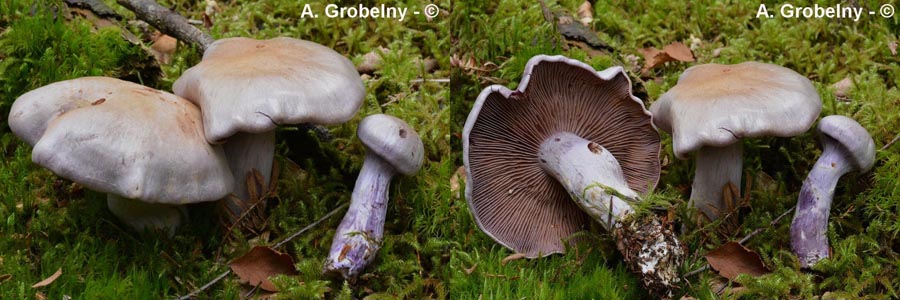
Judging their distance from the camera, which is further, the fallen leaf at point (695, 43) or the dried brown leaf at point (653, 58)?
the fallen leaf at point (695, 43)

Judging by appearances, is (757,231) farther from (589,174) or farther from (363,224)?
(363,224)

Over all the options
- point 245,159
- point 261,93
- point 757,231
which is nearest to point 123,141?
point 261,93

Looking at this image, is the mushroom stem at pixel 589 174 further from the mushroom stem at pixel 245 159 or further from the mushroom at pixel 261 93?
the mushroom stem at pixel 245 159

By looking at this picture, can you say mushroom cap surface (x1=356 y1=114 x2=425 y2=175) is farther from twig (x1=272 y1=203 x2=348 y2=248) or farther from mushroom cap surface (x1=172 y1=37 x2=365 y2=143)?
twig (x1=272 y1=203 x2=348 y2=248)

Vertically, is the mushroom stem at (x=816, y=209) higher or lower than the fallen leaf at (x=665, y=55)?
lower

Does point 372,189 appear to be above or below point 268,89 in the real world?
below

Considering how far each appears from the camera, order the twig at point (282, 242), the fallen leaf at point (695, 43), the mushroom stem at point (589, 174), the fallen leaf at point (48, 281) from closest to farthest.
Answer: the fallen leaf at point (48, 281) < the twig at point (282, 242) < the mushroom stem at point (589, 174) < the fallen leaf at point (695, 43)

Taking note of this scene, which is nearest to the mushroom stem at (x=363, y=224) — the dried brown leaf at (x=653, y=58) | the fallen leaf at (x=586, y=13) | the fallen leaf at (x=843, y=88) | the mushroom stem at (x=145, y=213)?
the mushroom stem at (x=145, y=213)
